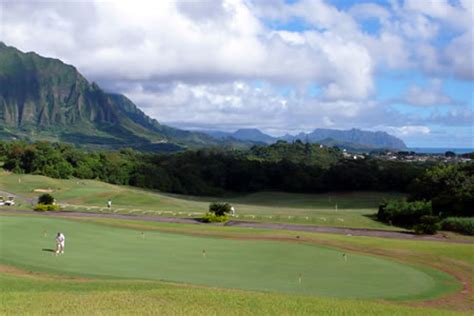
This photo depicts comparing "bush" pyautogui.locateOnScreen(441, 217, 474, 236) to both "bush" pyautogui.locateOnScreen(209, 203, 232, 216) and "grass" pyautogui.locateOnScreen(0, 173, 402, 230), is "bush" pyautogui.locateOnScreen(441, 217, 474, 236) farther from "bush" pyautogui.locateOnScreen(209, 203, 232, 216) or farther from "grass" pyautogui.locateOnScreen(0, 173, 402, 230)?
"bush" pyautogui.locateOnScreen(209, 203, 232, 216)

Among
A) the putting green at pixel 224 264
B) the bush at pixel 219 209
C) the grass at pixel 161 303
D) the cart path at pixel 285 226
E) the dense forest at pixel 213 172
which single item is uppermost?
the dense forest at pixel 213 172


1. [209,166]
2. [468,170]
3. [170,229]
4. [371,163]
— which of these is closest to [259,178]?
[209,166]

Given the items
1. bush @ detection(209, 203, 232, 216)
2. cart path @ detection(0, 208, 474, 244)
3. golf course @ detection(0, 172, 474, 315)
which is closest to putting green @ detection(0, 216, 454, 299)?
golf course @ detection(0, 172, 474, 315)

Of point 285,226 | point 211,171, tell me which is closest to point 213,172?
point 211,171

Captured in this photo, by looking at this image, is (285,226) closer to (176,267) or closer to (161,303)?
(176,267)

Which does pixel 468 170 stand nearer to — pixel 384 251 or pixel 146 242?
pixel 384 251

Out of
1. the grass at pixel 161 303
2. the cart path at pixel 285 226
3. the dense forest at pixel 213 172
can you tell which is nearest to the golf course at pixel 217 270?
the grass at pixel 161 303

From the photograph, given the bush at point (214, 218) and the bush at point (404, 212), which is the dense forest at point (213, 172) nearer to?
the bush at point (404, 212)
